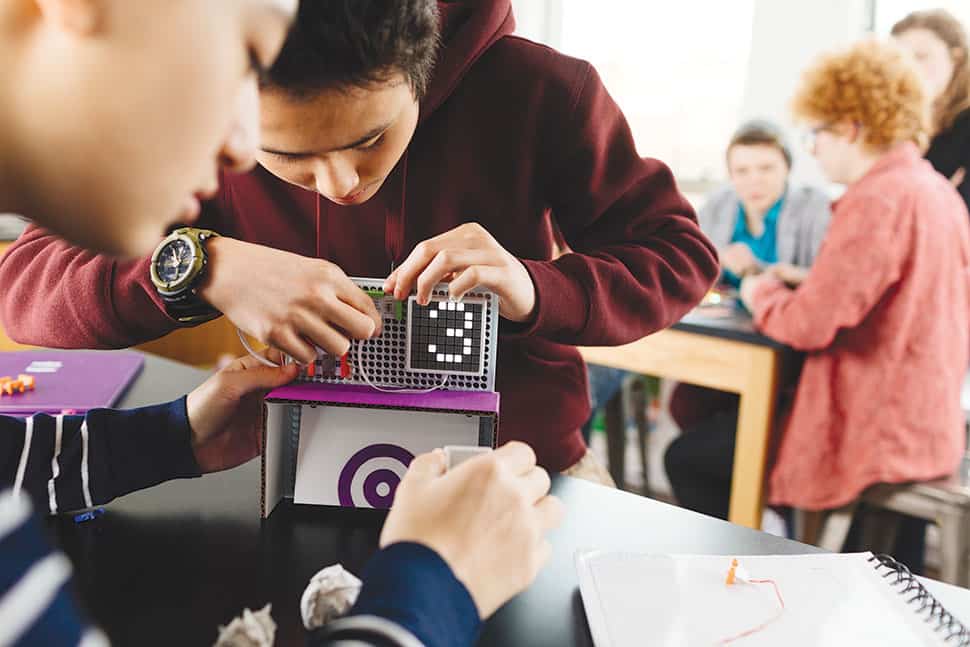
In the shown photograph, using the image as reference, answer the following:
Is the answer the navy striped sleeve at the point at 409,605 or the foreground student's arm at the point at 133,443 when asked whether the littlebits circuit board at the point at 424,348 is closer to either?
the foreground student's arm at the point at 133,443

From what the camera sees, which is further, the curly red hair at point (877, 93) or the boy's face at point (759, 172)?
the boy's face at point (759, 172)

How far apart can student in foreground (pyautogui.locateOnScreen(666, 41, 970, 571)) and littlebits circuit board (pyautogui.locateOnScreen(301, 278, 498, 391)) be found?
135 centimetres

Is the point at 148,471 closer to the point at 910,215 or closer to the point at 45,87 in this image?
the point at 45,87

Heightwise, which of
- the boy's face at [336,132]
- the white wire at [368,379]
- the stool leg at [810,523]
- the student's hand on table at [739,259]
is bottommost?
the stool leg at [810,523]

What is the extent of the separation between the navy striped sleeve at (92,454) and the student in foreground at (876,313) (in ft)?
5.18

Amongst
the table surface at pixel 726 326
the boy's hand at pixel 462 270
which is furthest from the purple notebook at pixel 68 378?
the table surface at pixel 726 326

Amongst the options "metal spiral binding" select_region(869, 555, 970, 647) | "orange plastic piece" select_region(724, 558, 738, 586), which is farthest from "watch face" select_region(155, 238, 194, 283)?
"metal spiral binding" select_region(869, 555, 970, 647)

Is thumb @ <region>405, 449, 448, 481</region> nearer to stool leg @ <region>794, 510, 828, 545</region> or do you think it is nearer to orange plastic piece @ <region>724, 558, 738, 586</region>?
orange plastic piece @ <region>724, 558, 738, 586</region>

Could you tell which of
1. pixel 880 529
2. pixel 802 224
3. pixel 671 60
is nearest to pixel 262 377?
pixel 880 529

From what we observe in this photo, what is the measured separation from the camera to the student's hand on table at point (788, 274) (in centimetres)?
243

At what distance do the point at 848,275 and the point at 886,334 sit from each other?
18cm

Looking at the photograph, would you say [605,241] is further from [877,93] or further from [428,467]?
[877,93]

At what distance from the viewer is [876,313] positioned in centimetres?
192

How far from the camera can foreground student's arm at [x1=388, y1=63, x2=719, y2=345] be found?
879 millimetres
